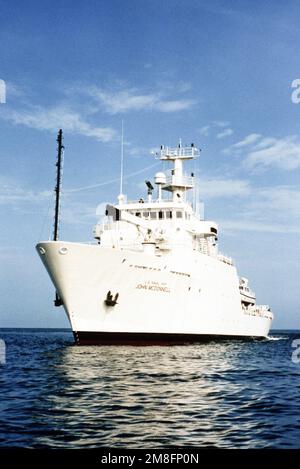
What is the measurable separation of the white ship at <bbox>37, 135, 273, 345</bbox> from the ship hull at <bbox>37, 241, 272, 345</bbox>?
0.05 meters

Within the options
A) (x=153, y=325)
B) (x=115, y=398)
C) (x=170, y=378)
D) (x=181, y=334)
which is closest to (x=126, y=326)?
(x=153, y=325)

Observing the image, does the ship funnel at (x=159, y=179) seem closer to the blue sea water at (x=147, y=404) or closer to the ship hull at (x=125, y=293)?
the ship hull at (x=125, y=293)

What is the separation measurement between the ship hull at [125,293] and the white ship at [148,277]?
0.05 meters

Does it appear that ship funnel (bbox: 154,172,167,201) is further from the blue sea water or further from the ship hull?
the blue sea water

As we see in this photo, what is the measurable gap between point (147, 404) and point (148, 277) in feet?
52.5

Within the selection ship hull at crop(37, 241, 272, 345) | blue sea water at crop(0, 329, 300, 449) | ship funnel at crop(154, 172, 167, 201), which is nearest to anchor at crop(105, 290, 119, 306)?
ship hull at crop(37, 241, 272, 345)

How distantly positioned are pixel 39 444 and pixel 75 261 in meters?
18.1

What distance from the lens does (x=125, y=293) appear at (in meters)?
27.6

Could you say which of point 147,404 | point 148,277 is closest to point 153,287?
point 148,277

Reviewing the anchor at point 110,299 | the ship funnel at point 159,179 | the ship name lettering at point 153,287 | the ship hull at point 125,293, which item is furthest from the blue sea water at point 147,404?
the ship funnel at point 159,179

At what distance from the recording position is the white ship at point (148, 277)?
27.1m

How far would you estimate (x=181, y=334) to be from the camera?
101 ft

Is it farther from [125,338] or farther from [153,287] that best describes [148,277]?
[125,338]

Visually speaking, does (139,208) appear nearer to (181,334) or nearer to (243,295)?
(181,334)
